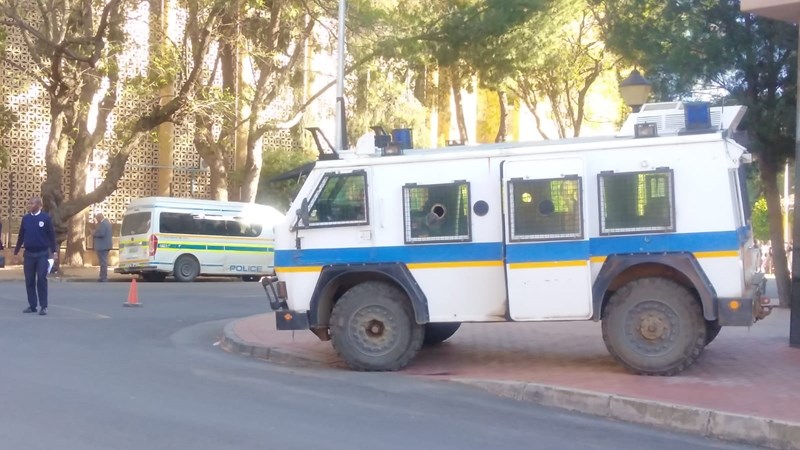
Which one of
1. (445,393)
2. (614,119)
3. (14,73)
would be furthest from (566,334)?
(614,119)

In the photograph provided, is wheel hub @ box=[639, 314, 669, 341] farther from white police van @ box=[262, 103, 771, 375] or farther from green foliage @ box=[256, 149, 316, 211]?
green foliage @ box=[256, 149, 316, 211]

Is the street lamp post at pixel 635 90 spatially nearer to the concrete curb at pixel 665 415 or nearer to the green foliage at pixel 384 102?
the concrete curb at pixel 665 415

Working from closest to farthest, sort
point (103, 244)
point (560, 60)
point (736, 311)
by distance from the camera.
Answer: point (736, 311), point (103, 244), point (560, 60)

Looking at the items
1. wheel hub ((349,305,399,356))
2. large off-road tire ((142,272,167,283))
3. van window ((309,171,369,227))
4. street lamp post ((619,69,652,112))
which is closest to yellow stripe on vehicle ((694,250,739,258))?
wheel hub ((349,305,399,356))

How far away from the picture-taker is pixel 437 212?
11.3 metres

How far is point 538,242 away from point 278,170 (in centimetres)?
2726

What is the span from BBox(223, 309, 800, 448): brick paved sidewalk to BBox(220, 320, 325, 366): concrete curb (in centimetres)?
1

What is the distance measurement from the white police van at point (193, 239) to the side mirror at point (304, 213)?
1693 centimetres

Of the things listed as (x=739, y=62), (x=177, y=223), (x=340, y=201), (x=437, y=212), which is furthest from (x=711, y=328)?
(x=177, y=223)

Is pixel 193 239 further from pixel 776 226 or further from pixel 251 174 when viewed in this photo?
pixel 776 226

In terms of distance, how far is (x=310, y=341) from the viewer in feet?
45.6

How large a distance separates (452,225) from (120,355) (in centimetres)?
443

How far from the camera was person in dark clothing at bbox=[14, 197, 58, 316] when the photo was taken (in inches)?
640

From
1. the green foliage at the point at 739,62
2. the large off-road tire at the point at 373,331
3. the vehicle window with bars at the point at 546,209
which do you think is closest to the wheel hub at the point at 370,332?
the large off-road tire at the point at 373,331
